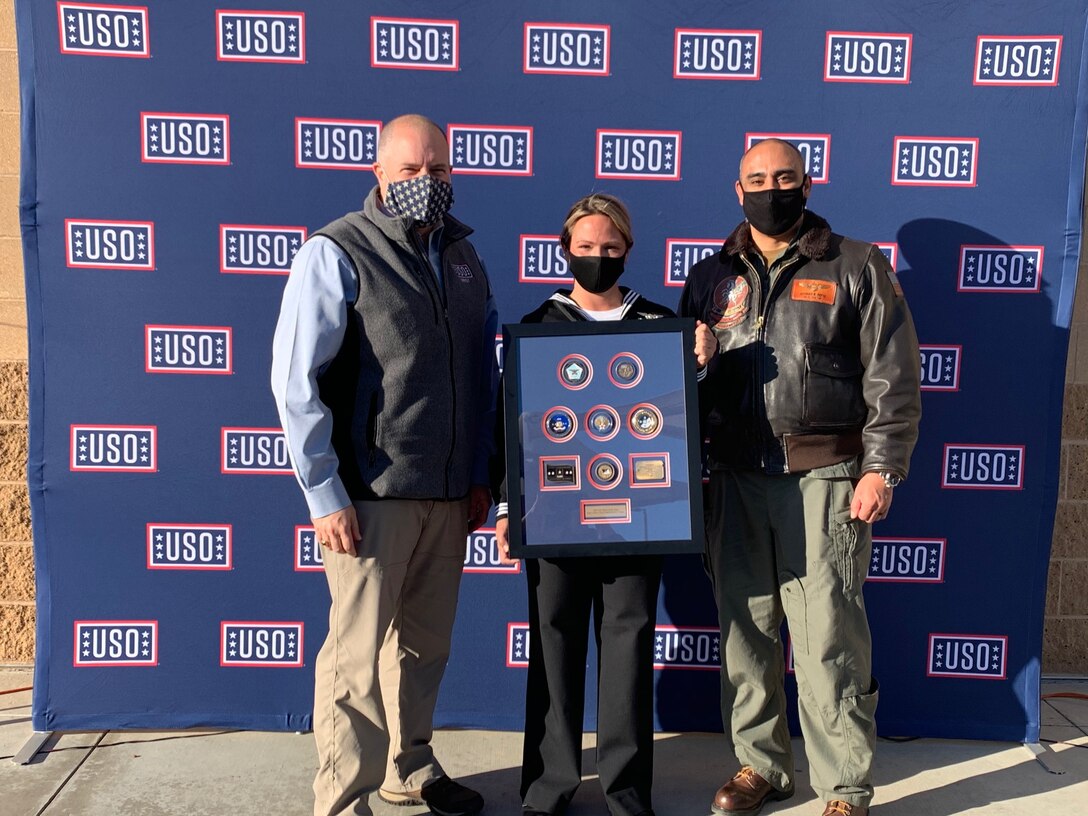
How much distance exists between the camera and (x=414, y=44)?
332 cm

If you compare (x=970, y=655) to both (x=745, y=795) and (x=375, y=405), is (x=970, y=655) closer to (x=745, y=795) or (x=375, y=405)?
(x=745, y=795)

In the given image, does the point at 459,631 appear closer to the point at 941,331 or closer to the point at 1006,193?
the point at 941,331

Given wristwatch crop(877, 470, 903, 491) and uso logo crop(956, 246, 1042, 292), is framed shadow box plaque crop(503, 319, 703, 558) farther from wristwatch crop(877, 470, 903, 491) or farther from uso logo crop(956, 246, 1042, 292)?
uso logo crop(956, 246, 1042, 292)

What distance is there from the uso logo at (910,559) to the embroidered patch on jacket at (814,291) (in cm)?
122

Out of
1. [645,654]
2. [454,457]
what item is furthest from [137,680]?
[645,654]

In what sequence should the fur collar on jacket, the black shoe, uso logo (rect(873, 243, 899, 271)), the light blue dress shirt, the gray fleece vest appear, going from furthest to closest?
uso logo (rect(873, 243, 899, 271)), the black shoe, the fur collar on jacket, the gray fleece vest, the light blue dress shirt

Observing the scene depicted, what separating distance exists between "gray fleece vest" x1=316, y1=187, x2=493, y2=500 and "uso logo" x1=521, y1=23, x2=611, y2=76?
1061 millimetres

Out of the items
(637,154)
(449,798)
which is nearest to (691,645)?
(449,798)

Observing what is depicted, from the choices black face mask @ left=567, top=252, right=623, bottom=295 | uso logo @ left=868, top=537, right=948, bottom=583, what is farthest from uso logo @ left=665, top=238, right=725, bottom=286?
uso logo @ left=868, top=537, right=948, bottom=583

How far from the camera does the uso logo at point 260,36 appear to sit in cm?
329

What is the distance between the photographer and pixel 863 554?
2.84 metres

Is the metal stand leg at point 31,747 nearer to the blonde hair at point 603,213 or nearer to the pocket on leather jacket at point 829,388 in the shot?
the blonde hair at point 603,213

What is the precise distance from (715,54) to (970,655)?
2.45 metres

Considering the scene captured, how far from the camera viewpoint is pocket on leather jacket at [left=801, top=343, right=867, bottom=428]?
8.94 ft
